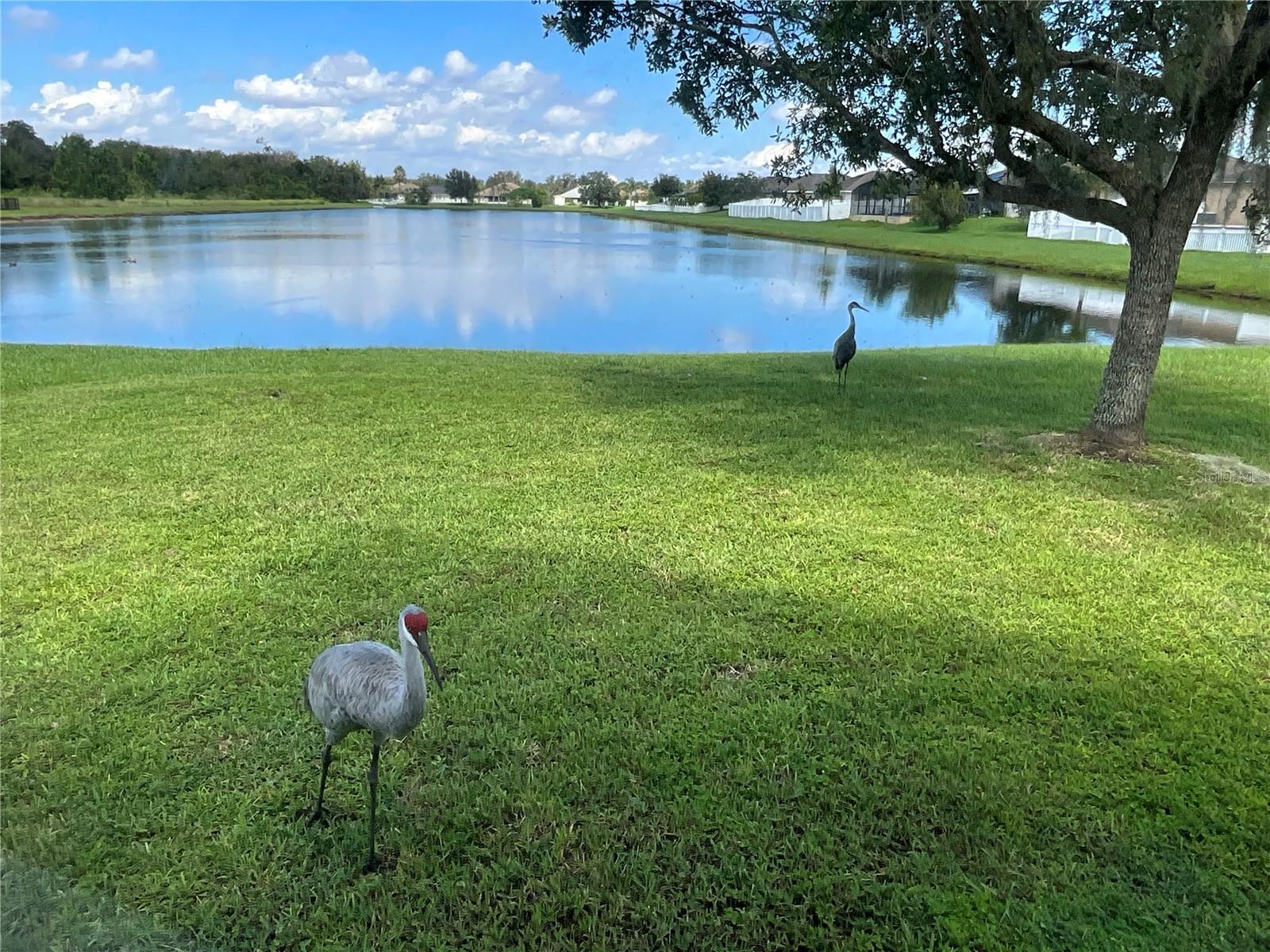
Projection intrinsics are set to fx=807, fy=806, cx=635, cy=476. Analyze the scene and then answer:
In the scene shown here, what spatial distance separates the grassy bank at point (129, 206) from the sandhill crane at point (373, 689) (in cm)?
6163

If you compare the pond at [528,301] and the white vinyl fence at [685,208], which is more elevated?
the white vinyl fence at [685,208]

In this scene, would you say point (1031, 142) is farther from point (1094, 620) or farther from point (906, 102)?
point (1094, 620)

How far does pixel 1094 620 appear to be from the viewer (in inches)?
151

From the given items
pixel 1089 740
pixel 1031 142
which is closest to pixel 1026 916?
pixel 1089 740

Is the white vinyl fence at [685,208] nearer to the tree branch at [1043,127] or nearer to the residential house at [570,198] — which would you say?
the residential house at [570,198]

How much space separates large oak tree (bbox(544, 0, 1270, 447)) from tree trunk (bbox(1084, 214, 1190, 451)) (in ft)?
0.04

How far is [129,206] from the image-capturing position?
67.2m

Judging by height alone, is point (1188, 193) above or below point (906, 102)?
below

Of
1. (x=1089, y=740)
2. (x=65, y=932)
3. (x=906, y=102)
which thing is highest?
(x=906, y=102)

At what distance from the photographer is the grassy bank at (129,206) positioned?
55406 millimetres

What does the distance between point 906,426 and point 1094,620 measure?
3370 mm

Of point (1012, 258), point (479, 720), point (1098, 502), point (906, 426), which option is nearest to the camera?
point (479, 720)

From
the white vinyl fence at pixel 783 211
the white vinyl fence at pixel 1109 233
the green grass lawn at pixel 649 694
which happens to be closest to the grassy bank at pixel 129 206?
the white vinyl fence at pixel 783 211

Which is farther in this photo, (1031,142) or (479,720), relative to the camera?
(1031,142)
